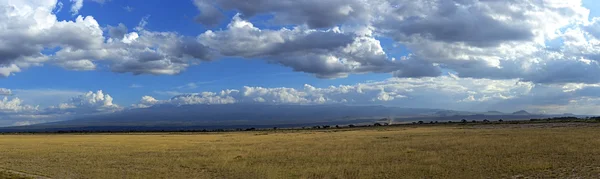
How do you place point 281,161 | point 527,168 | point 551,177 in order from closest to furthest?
1. point 551,177
2. point 527,168
3. point 281,161

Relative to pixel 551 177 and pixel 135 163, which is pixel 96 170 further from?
pixel 551 177

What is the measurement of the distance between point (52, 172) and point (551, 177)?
26.5 m

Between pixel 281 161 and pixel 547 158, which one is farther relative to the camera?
pixel 281 161

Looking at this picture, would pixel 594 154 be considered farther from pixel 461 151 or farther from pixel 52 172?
pixel 52 172

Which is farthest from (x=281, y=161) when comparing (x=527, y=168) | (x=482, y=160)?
(x=527, y=168)

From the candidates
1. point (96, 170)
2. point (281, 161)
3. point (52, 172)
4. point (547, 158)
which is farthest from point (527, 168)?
point (52, 172)

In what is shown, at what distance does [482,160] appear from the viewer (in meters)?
29.4

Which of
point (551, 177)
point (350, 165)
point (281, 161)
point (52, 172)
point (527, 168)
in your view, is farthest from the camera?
point (281, 161)

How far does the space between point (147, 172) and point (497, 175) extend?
19173 mm

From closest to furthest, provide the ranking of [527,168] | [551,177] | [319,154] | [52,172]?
1. [551,177]
2. [527,168]
3. [52,172]
4. [319,154]

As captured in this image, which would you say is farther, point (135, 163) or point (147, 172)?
point (135, 163)

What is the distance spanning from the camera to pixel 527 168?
25.2 m

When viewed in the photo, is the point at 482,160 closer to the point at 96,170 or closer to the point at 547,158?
the point at 547,158

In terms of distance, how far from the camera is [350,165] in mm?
30141
